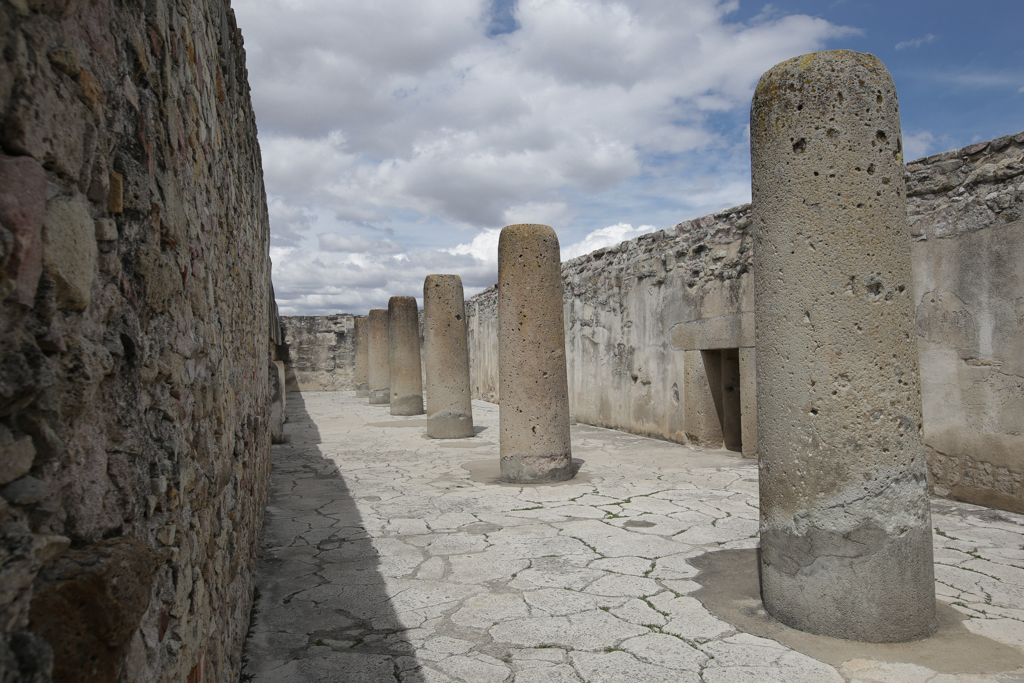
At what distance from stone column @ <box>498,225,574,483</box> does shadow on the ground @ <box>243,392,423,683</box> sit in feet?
5.09

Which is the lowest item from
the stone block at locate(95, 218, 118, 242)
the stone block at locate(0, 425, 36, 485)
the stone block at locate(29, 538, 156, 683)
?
the stone block at locate(29, 538, 156, 683)

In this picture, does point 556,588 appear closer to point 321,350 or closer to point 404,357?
point 404,357

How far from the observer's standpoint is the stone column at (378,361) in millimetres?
15359

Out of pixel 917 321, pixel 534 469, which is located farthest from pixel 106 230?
pixel 917 321

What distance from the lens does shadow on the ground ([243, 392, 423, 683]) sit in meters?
2.57

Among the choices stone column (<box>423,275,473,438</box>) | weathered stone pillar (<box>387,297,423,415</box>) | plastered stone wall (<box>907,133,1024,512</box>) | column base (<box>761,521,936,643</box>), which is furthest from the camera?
weathered stone pillar (<box>387,297,423,415</box>)

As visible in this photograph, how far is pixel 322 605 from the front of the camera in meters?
3.19

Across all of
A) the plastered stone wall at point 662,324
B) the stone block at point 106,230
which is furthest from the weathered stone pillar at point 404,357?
the stone block at point 106,230

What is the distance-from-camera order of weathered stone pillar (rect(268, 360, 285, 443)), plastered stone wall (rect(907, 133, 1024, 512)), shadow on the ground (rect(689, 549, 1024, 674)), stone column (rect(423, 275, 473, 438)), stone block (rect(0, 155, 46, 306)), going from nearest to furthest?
stone block (rect(0, 155, 46, 306))
shadow on the ground (rect(689, 549, 1024, 674))
plastered stone wall (rect(907, 133, 1024, 512))
weathered stone pillar (rect(268, 360, 285, 443))
stone column (rect(423, 275, 473, 438))

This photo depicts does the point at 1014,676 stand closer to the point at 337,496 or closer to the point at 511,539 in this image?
the point at 511,539

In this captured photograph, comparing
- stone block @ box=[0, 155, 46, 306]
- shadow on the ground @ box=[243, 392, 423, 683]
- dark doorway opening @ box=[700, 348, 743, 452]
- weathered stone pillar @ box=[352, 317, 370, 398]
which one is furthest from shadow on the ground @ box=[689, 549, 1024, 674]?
weathered stone pillar @ box=[352, 317, 370, 398]

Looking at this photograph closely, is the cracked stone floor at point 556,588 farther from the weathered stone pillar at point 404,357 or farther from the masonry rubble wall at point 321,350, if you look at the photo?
the masonry rubble wall at point 321,350

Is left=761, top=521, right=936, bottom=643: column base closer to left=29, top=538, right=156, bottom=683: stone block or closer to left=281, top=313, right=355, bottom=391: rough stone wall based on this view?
left=29, top=538, right=156, bottom=683: stone block

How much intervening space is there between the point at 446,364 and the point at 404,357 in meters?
3.28
